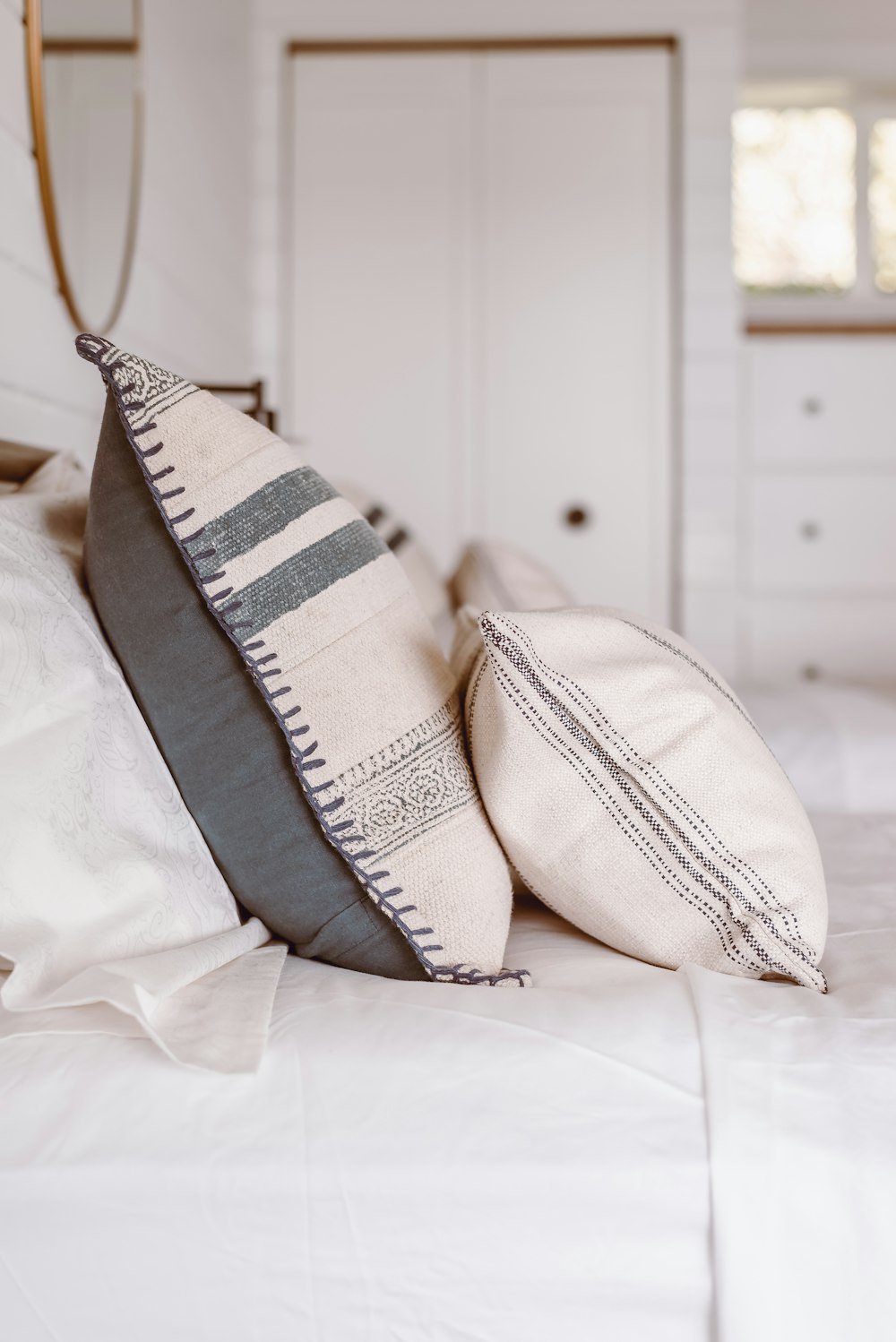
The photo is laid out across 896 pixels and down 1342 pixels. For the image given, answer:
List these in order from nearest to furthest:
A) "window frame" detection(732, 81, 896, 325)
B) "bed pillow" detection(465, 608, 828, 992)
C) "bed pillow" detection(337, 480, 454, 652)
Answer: "bed pillow" detection(465, 608, 828, 992) < "bed pillow" detection(337, 480, 454, 652) < "window frame" detection(732, 81, 896, 325)

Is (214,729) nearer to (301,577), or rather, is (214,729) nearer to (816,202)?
(301,577)

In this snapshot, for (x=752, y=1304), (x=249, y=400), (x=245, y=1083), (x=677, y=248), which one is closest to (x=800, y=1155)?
(x=752, y=1304)

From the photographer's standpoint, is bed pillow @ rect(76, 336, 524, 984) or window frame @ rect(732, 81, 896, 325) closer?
bed pillow @ rect(76, 336, 524, 984)

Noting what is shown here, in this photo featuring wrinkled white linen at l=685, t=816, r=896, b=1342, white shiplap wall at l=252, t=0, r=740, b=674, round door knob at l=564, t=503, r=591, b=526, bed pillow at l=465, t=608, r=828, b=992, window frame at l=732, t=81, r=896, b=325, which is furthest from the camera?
window frame at l=732, t=81, r=896, b=325

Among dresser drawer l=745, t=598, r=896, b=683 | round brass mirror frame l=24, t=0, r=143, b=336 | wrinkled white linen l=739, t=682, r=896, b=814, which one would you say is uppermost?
round brass mirror frame l=24, t=0, r=143, b=336

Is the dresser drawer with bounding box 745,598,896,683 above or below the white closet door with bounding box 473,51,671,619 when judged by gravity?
below

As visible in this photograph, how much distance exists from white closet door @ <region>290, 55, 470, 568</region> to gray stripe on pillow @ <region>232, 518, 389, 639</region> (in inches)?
90.8

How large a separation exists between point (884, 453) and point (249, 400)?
1.83 metres

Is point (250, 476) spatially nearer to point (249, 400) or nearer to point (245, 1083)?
point (245, 1083)

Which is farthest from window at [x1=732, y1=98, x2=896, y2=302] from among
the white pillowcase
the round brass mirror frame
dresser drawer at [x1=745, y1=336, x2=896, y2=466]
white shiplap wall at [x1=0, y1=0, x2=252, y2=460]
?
the white pillowcase

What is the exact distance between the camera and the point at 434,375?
3.14m

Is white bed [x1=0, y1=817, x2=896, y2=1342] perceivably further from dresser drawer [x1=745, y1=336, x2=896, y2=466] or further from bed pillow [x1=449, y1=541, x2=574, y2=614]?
dresser drawer [x1=745, y1=336, x2=896, y2=466]

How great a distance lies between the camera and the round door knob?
3.14m

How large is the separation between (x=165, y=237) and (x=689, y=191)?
59.7 inches
